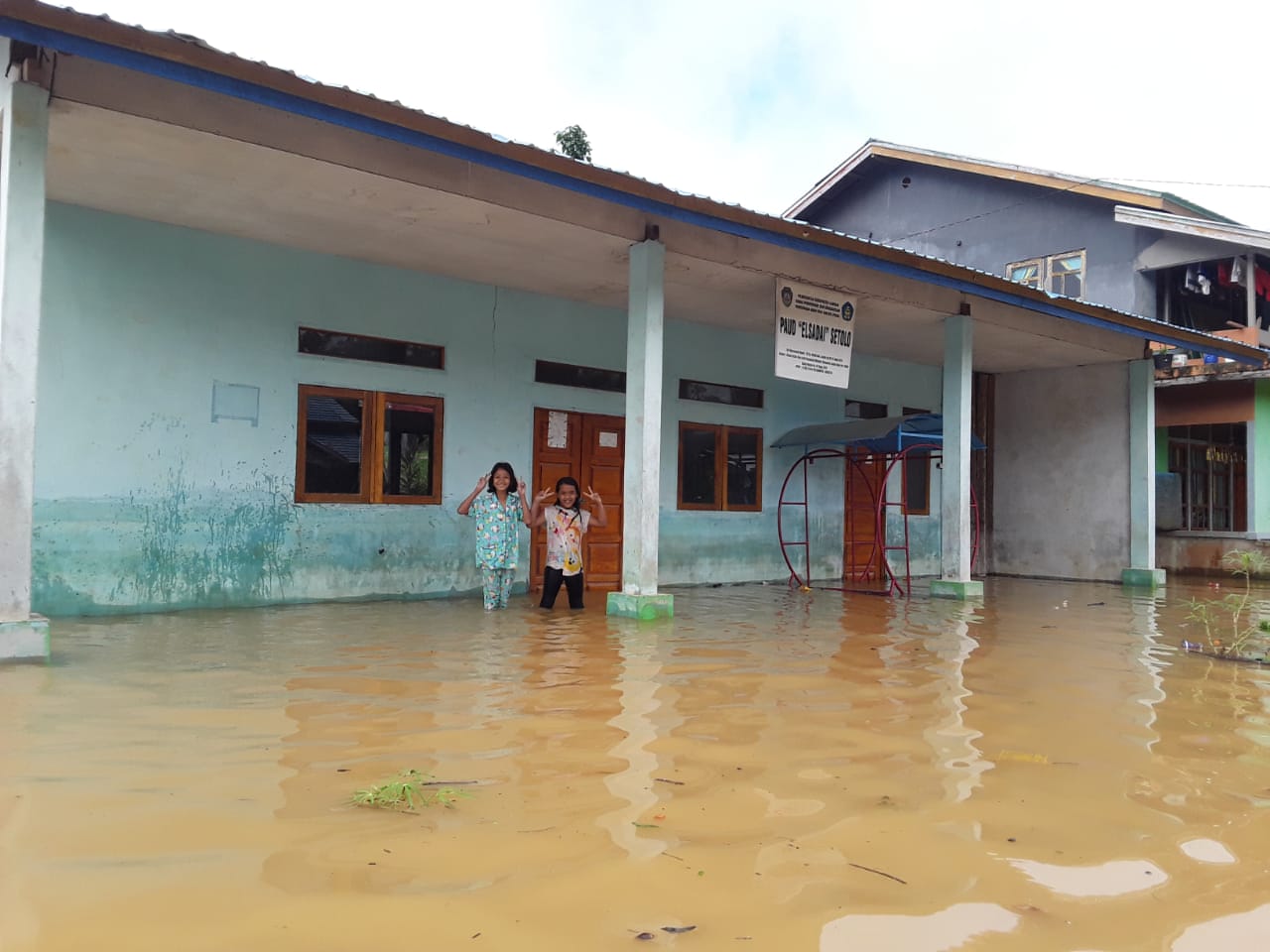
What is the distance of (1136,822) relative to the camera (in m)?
2.80

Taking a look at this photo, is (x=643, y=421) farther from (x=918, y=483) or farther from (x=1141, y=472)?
(x=1141, y=472)

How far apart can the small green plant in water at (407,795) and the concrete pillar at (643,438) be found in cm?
458

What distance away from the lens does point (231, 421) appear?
25.4ft

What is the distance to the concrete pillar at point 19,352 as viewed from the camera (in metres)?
4.92

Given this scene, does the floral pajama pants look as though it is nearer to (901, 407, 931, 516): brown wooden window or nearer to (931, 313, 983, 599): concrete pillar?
(931, 313, 983, 599): concrete pillar

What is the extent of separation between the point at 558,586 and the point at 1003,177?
44.4 ft

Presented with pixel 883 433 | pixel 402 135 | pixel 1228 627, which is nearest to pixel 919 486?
pixel 883 433

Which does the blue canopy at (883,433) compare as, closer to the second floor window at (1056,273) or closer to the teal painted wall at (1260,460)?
the teal painted wall at (1260,460)

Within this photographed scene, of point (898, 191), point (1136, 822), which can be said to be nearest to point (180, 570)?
point (1136, 822)

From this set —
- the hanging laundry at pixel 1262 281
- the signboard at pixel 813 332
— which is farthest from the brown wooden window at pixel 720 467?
the hanging laundry at pixel 1262 281

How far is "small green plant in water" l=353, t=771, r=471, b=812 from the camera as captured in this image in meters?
2.76

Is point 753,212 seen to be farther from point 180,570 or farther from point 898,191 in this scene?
point 898,191

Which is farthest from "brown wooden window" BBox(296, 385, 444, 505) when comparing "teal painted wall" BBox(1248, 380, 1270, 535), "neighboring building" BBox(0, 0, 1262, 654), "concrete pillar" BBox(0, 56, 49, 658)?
"teal painted wall" BBox(1248, 380, 1270, 535)

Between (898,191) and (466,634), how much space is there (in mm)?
16230
